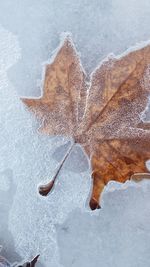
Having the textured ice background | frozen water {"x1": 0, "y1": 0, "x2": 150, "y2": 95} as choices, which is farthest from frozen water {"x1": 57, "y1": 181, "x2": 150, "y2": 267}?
frozen water {"x1": 0, "y1": 0, "x2": 150, "y2": 95}

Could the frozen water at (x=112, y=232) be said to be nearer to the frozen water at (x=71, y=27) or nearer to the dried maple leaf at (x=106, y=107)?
the dried maple leaf at (x=106, y=107)

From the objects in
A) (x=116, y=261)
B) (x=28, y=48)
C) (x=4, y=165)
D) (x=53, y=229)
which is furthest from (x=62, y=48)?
(x=116, y=261)

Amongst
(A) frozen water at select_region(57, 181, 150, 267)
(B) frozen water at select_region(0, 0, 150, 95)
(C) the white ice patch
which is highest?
(B) frozen water at select_region(0, 0, 150, 95)

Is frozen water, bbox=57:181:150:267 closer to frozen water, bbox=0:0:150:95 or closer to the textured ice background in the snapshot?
the textured ice background

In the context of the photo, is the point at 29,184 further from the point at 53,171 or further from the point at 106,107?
the point at 106,107

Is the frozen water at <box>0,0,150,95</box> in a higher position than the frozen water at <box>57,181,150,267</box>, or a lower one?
higher

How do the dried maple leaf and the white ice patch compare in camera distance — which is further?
the white ice patch

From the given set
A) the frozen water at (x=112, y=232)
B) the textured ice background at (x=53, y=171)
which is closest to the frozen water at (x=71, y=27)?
the textured ice background at (x=53, y=171)
